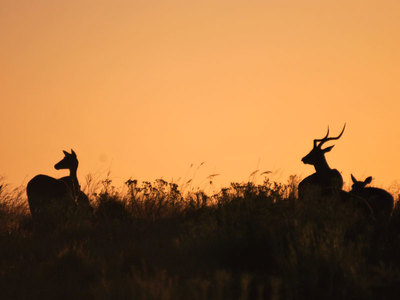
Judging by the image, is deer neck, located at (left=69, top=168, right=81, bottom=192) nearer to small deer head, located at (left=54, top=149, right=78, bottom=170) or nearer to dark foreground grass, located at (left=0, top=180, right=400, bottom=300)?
small deer head, located at (left=54, top=149, right=78, bottom=170)

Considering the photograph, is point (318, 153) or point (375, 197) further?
point (318, 153)

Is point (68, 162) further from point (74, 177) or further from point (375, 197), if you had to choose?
point (375, 197)

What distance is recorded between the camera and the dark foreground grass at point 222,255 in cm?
828

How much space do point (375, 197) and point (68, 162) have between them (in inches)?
274

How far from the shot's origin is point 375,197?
12844mm

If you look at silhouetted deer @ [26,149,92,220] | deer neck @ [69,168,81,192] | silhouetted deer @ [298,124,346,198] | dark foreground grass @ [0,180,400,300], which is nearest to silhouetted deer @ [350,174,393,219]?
dark foreground grass @ [0,180,400,300]

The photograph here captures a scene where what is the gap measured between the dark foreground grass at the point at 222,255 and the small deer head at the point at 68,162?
2321 mm

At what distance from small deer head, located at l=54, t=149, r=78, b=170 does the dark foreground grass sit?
2321 mm

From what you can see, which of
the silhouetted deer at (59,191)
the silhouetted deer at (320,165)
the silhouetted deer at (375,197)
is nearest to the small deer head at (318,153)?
the silhouetted deer at (320,165)

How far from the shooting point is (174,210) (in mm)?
13844

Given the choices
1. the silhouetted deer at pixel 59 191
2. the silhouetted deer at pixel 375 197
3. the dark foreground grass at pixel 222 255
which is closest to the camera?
the dark foreground grass at pixel 222 255

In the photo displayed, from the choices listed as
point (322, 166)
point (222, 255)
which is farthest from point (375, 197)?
point (222, 255)

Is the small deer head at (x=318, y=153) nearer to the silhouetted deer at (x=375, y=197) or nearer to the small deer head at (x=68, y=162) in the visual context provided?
the silhouetted deer at (x=375, y=197)

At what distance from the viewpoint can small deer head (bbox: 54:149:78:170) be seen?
1523 cm
